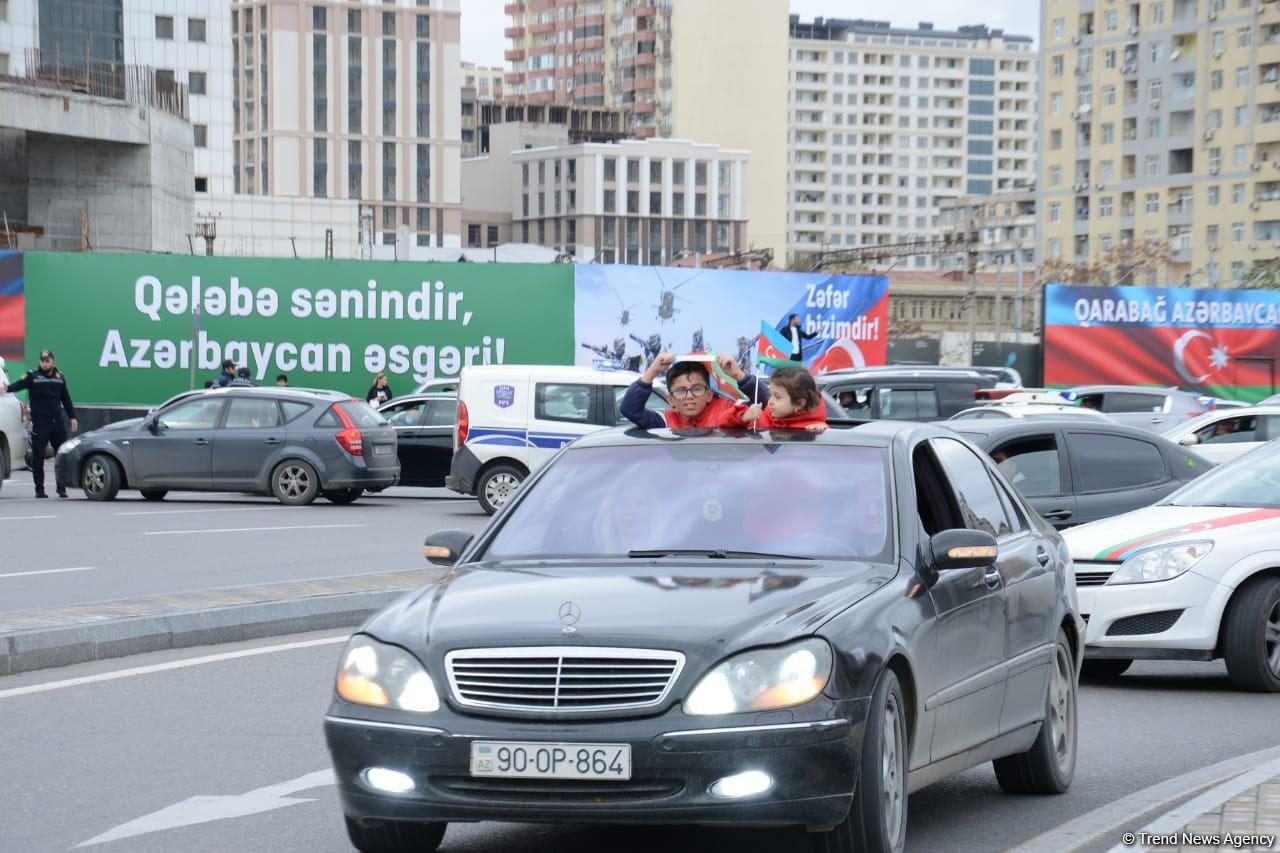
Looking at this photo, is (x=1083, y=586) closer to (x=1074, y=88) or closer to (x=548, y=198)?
(x=1074, y=88)

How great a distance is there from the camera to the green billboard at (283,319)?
3566 cm

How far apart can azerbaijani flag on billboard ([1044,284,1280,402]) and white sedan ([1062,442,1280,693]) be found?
3211 centimetres

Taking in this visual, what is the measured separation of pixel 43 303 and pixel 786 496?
31198 mm

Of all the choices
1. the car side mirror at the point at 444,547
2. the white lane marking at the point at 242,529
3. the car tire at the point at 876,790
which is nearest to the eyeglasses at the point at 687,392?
the car side mirror at the point at 444,547

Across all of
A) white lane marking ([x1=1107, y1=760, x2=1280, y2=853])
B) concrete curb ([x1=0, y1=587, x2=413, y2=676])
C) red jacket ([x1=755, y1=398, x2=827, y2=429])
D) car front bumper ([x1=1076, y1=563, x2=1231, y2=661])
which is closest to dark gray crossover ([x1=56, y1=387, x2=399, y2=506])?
concrete curb ([x1=0, y1=587, x2=413, y2=676])

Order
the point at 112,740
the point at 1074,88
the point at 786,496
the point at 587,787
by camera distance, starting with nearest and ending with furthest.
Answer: the point at 587,787
the point at 786,496
the point at 112,740
the point at 1074,88

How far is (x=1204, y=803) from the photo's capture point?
629cm

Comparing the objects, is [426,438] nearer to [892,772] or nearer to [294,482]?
[294,482]

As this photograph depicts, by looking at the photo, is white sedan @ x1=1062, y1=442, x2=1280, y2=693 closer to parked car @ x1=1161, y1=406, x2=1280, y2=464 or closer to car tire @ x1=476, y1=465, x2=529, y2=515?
car tire @ x1=476, y1=465, x2=529, y2=515

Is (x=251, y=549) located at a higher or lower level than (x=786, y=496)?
lower

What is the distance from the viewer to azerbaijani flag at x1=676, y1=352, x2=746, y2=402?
8.20 metres

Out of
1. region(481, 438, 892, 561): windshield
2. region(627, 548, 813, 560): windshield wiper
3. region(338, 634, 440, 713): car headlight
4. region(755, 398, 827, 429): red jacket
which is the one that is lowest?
region(338, 634, 440, 713): car headlight

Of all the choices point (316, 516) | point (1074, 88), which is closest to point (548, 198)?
point (1074, 88)

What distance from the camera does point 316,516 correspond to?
23016mm
